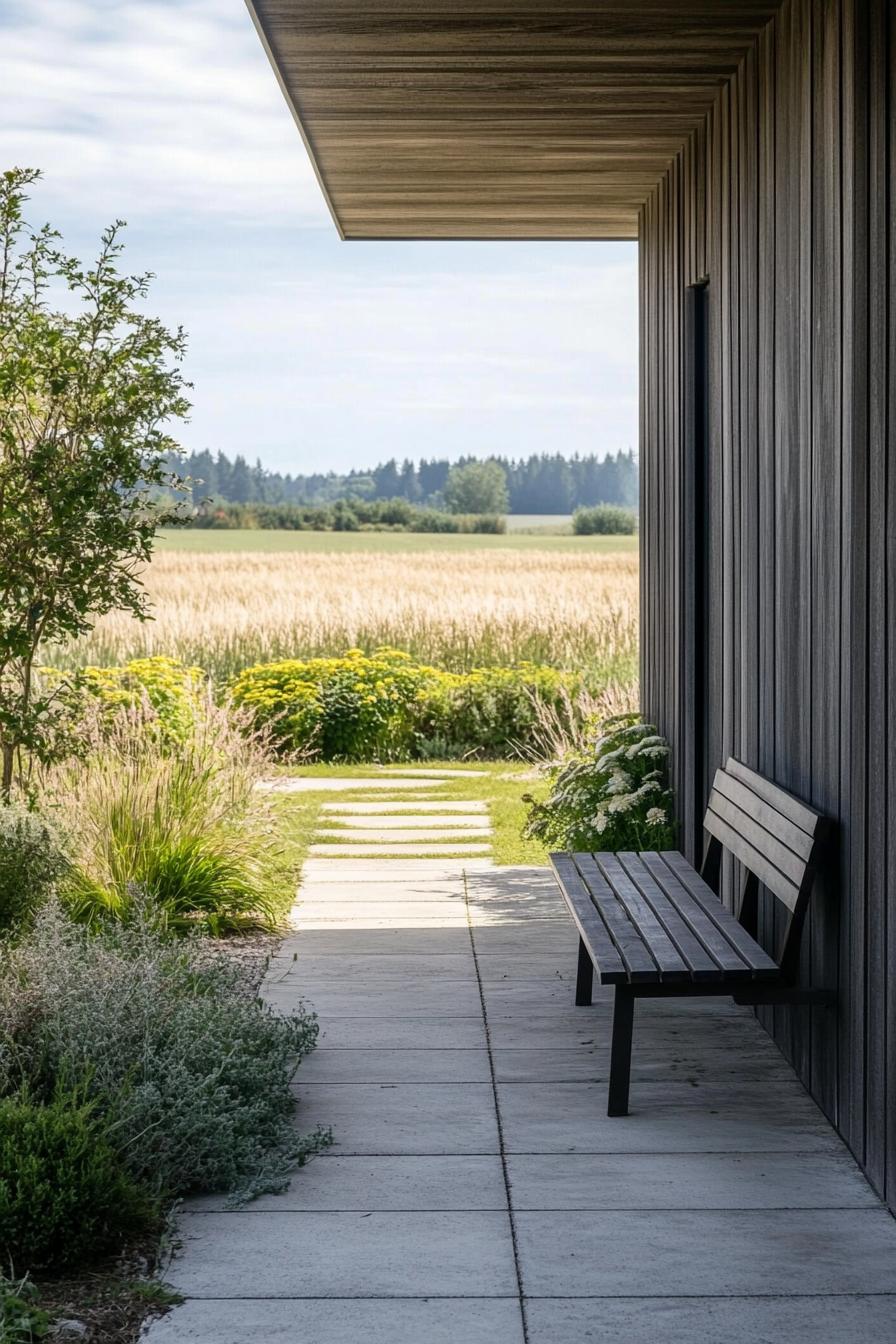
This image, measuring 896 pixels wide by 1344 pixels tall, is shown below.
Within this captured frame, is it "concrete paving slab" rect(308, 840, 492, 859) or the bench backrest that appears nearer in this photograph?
the bench backrest

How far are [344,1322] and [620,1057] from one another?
3.95 feet

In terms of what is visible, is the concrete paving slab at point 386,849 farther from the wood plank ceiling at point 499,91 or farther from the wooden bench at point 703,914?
the wood plank ceiling at point 499,91

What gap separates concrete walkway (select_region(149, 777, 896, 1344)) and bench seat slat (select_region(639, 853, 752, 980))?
1.44 ft

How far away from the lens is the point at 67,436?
5.66m

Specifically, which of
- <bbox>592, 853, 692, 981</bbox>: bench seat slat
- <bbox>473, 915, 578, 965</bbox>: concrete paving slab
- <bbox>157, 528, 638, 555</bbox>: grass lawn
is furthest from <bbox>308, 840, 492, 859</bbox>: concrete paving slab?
<bbox>157, 528, 638, 555</bbox>: grass lawn

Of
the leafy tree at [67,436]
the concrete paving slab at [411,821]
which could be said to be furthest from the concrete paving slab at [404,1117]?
the concrete paving slab at [411,821]

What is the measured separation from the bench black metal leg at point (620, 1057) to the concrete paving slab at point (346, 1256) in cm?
66

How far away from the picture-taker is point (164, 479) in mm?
5727

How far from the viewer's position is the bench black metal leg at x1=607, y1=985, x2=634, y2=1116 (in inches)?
146

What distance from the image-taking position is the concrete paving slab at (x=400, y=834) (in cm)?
761

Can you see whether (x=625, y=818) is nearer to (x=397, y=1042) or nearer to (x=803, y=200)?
(x=397, y=1042)

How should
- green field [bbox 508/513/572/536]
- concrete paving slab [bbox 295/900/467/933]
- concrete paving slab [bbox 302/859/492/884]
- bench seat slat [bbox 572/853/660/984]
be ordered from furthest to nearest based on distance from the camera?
green field [bbox 508/513/572/536], concrete paving slab [bbox 302/859/492/884], concrete paving slab [bbox 295/900/467/933], bench seat slat [bbox 572/853/660/984]

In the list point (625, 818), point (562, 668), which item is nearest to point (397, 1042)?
point (625, 818)

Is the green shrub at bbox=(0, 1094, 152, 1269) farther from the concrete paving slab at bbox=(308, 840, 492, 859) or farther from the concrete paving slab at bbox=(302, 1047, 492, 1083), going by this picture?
the concrete paving slab at bbox=(308, 840, 492, 859)
